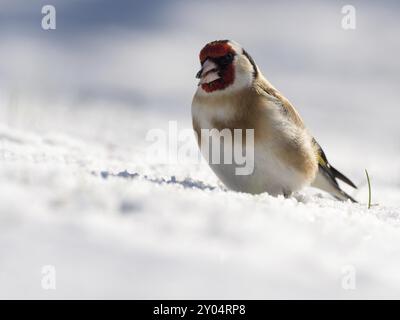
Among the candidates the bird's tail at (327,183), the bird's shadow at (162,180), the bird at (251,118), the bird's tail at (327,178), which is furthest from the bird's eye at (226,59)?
the bird's tail at (327,183)

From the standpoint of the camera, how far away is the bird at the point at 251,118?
511cm

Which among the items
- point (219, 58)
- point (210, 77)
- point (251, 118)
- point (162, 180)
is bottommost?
point (162, 180)

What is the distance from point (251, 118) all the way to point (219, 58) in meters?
0.59

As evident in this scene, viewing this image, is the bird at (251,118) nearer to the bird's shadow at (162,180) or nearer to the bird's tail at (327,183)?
the bird's shadow at (162,180)

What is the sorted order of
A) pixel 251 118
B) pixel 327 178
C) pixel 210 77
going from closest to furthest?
1. pixel 251 118
2. pixel 210 77
3. pixel 327 178

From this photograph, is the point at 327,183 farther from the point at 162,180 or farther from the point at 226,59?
the point at 162,180

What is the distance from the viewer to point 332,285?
303 centimetres

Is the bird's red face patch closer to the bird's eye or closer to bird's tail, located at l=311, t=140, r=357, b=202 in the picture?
the bird's eye

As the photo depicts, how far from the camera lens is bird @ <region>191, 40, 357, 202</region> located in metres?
5.11

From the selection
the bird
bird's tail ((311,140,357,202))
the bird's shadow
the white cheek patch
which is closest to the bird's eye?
the bird

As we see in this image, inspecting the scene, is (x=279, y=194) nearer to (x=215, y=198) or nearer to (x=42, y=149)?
(x=215, y=198)

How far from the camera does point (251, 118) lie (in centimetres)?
509

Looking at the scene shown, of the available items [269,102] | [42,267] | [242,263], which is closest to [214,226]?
[242,263]

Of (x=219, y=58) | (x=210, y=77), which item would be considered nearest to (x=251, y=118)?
(x=210, y=77)
